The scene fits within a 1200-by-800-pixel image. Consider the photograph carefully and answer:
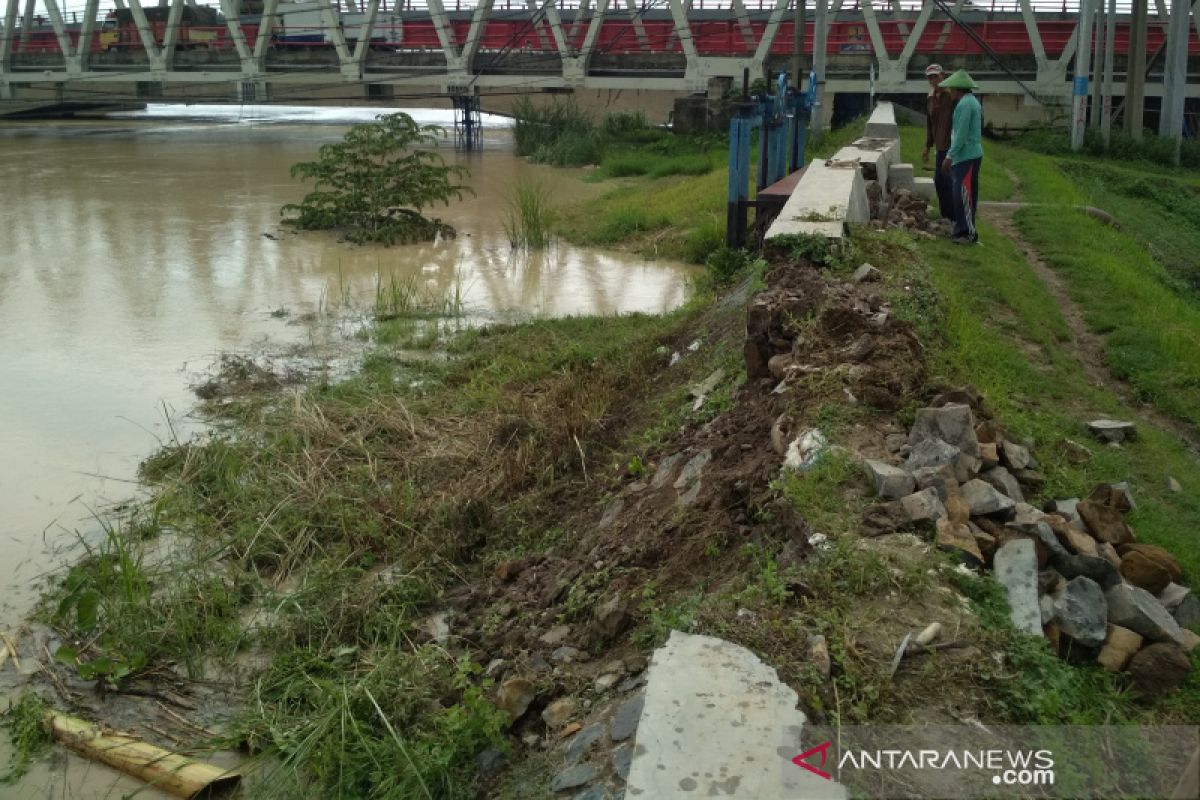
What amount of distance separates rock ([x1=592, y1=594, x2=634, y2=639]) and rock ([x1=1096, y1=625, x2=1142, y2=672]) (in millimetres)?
1674

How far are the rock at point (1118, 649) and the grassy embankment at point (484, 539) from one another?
0.29 feet

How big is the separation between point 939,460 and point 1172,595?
3.19 ft

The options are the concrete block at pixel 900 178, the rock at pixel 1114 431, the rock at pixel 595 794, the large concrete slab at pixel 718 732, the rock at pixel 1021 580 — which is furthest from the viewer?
the concrete block at pixel 900 178

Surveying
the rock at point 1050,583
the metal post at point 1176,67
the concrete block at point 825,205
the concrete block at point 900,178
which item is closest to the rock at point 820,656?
the rock at point 1050,583

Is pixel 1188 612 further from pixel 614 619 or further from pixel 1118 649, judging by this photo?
pixel 614 619

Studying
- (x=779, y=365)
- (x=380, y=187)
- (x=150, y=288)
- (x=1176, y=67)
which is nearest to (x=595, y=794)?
(x=779, y=365)

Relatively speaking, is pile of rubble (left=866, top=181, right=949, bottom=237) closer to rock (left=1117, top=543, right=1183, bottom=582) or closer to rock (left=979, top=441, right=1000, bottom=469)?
rock (left=979, top=441, right=1000, bottom=469)

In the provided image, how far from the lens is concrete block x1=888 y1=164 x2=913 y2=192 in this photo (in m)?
12.9

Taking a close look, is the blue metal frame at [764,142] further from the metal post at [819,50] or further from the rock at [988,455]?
the rock at [988,455]

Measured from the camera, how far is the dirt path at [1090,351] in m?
6.94

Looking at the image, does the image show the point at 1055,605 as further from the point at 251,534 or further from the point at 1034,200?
the point at 1034,200

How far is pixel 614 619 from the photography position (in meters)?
4.44

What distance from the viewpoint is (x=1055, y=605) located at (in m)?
3.93

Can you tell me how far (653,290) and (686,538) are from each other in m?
8.38
